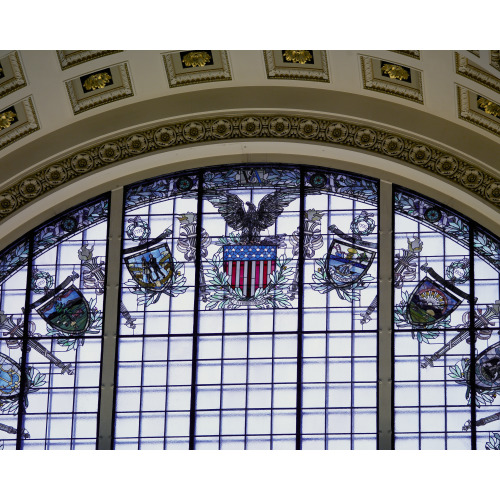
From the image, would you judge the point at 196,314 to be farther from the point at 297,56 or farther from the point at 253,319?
the point at 297,56

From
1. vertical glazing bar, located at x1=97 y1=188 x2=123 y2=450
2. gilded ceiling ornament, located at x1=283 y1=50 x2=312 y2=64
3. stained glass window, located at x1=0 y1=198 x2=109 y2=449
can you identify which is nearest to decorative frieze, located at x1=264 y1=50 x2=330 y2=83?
gilded ceiling ornament, located at x1=283 y1=50 x2=312 y2=64

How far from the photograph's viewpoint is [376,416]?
24.4m

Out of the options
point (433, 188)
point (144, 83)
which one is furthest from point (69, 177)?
point (433, 188)

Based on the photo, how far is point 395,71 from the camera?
2464 centimetres

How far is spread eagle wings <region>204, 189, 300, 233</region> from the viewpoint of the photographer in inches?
1007

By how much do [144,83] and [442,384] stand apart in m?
6.18

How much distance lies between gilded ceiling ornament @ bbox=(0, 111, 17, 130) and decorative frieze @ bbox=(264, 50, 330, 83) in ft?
12.4

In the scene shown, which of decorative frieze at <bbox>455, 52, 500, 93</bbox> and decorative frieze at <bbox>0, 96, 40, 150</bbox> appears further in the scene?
decorative frieze at <bbox>0, 96, 40, 150</bbox>

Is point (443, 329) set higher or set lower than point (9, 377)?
higher

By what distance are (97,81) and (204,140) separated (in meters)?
1.84

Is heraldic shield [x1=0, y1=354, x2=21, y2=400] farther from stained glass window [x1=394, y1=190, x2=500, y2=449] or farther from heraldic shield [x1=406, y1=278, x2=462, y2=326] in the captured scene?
heraldic shield [x1=406, y1=278, x2=462, y2=326]

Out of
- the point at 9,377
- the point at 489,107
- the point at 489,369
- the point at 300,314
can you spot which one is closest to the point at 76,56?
the point at 9,377

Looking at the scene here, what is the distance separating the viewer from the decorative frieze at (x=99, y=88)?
24.9m

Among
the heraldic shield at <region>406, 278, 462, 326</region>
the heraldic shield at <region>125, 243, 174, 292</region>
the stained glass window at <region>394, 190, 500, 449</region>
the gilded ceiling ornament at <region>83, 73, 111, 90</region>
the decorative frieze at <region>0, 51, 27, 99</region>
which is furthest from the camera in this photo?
the heraldic shield at <region>125, 243, 174, 292</region>
